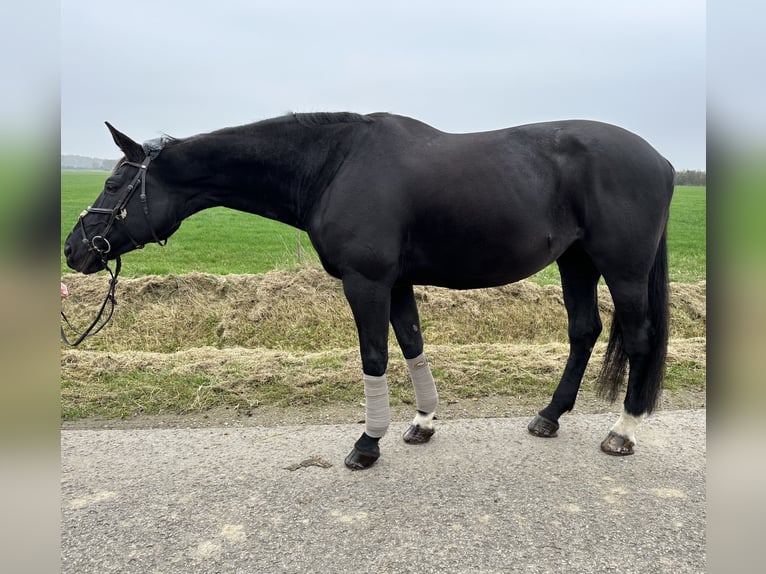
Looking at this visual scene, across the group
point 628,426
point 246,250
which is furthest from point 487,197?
point 246,250

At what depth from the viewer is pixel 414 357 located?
3371mm

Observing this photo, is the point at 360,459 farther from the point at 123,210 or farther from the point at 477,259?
the point at 123,210

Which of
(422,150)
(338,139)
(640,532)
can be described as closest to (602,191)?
(422,150)

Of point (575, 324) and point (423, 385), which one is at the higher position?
point (575, 324)

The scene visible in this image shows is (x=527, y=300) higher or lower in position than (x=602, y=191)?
lower

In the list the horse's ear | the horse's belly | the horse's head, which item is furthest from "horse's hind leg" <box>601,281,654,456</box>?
the horse's ear

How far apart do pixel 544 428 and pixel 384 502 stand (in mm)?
1380

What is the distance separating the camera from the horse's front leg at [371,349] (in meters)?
2.87

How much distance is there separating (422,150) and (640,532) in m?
2.29

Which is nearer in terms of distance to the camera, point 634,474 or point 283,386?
point 634,474

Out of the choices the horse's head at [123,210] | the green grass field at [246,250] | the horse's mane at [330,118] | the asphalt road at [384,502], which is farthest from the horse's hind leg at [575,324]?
the green grass field at [246,250]

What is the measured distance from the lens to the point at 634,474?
9.71 ft

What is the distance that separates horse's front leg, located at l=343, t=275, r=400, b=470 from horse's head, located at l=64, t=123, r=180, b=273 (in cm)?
123
